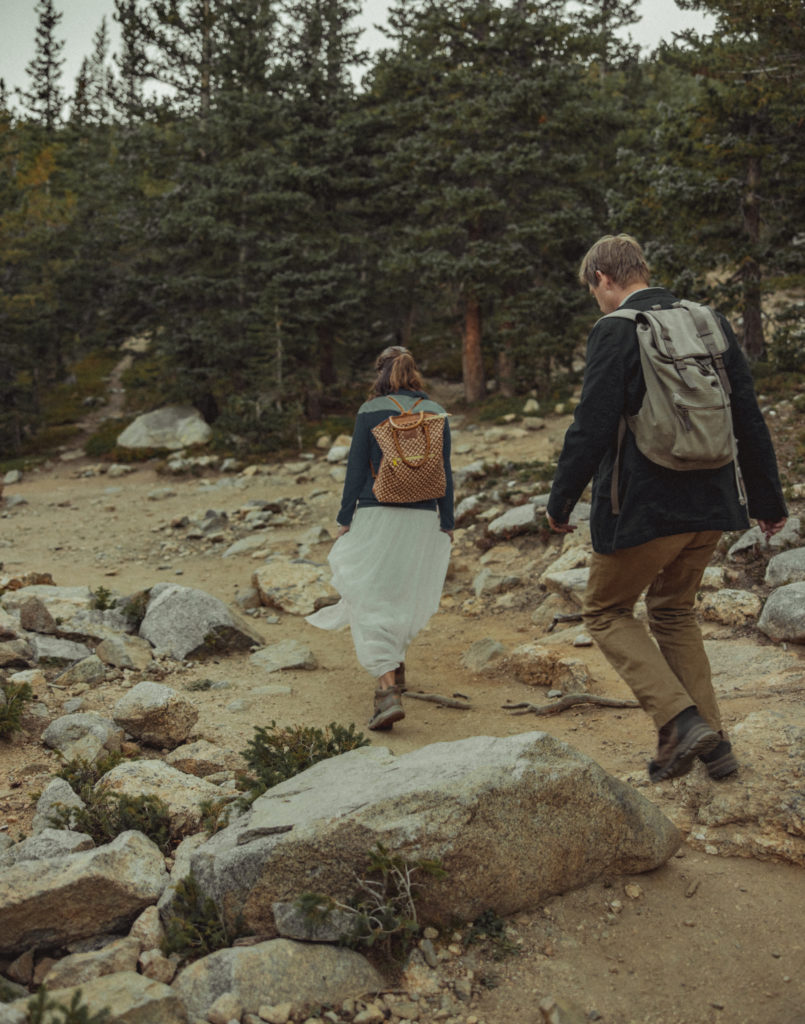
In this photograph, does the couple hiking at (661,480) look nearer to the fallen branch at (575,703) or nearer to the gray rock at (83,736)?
the fallen branch at (575,703)

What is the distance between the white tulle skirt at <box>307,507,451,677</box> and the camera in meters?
5.27

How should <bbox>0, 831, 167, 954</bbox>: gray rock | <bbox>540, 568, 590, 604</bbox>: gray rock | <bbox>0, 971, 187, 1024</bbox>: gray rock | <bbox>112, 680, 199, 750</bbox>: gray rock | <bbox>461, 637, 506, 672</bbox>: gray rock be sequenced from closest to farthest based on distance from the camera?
<bbox>0, 971, 187, 1024</bbox>: gray rock
<bbox>0, 831, 167, 954</bbox>: gray rock
<bbox>112, 680, 199, 750</bbox>: gray rock
<bbox>461, 637, 506, 672</bbox>: gray rock
<bbox>540, 568, 590, 604</bbox>: gray rock

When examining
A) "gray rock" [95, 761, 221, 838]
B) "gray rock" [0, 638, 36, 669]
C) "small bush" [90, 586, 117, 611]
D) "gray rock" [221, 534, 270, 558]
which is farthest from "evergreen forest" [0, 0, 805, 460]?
"gray rock" [95, 761, 221, 838]

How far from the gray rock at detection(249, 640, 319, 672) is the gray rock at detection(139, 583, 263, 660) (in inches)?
8.7

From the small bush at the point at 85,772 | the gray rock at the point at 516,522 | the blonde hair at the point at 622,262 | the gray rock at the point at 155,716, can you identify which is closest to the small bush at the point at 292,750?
the small bush at the point at 85,772

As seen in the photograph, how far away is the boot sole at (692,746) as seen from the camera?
3.29 meters

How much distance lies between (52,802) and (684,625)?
9.61 feet

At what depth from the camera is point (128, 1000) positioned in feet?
7.71

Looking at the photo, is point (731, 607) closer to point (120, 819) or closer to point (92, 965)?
point (120, 819)

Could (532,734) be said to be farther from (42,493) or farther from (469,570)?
(42,493)

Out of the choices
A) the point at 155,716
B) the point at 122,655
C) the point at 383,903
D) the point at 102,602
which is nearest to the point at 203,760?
the point at 155,716

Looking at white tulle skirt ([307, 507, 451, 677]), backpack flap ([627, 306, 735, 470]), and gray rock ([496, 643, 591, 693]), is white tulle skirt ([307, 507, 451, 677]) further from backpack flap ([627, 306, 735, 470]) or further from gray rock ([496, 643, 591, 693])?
backpack flap ([627, 306, 735, 470])

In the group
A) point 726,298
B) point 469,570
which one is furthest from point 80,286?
point 469,570

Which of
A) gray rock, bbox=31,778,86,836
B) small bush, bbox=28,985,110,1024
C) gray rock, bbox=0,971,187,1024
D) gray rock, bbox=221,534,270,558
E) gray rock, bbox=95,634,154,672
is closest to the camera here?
small bush, bbox=28,985,110,1024
